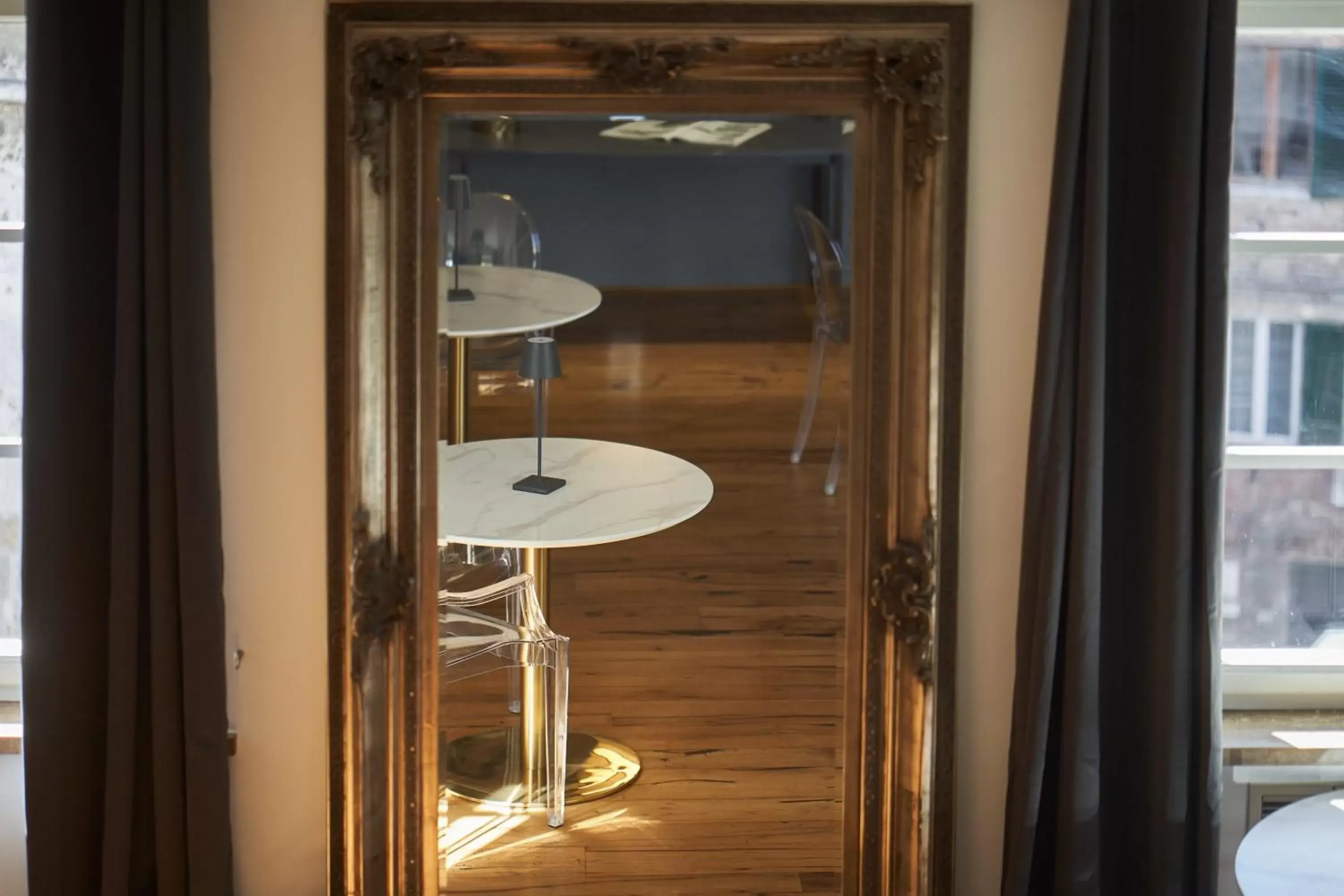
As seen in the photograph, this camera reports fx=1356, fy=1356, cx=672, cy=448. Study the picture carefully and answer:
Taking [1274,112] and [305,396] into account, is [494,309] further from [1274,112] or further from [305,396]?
[1274,112]

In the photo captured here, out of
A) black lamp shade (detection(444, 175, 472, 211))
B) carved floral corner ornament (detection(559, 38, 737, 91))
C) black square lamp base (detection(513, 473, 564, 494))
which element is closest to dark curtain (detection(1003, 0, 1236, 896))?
carved floral corner ornament (detection(559, 38, 737, 91))

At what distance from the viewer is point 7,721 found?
2.35 m

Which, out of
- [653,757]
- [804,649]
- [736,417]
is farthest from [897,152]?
[653,757]

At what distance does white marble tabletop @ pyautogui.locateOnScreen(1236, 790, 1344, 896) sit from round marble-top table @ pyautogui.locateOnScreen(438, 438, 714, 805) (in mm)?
970

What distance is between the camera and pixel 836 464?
2.21 metres

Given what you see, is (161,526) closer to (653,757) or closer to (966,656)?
(653,757)

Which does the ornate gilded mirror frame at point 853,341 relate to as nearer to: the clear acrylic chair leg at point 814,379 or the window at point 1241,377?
the clear acrylic chair leg at point 814,379

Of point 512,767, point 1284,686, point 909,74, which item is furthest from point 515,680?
point 1284,686

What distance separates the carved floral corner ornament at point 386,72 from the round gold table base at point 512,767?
3.06 feet

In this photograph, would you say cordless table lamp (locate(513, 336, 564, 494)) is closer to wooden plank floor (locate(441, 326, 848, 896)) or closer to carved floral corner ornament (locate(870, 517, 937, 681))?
wooden plank floor (locate(441, 326, 848, 896))

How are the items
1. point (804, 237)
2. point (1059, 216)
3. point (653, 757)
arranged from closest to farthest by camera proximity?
point (1059, 216), point (804, 237), point (653, 757)

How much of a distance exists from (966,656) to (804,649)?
0.89 feet

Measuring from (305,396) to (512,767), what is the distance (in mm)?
705

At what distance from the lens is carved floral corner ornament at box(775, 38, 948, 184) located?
2.08m
